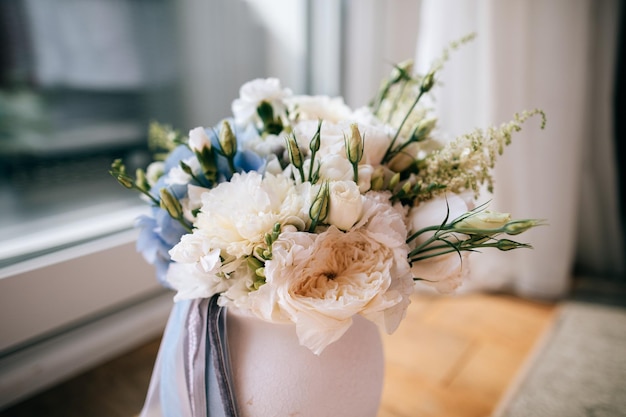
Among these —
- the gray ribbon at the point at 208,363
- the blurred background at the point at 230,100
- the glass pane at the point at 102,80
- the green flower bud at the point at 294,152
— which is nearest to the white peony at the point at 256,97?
the green flower bud at the point at 294,152

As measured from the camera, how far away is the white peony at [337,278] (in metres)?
0.39

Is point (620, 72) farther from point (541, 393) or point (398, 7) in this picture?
point (541, 393)

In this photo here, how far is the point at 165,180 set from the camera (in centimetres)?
51

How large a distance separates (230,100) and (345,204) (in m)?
0.88

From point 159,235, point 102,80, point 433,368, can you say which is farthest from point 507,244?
point 102,80

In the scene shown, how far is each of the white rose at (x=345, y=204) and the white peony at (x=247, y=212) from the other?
29mm

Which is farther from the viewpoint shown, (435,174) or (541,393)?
(541,393)

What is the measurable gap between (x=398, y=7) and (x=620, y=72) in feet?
1.98

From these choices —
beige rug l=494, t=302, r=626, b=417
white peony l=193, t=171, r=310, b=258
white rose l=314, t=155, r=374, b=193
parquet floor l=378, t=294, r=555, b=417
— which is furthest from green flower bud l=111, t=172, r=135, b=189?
beige rug l=494, t=302, r=626, b=417

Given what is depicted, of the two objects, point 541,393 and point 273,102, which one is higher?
point 273,102

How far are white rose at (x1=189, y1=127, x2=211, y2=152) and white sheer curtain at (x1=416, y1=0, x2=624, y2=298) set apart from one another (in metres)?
0.66

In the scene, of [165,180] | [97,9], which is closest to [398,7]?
[97,9]

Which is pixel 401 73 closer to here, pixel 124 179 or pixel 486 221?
pixel 486 221

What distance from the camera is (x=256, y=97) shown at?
0.53 metres
